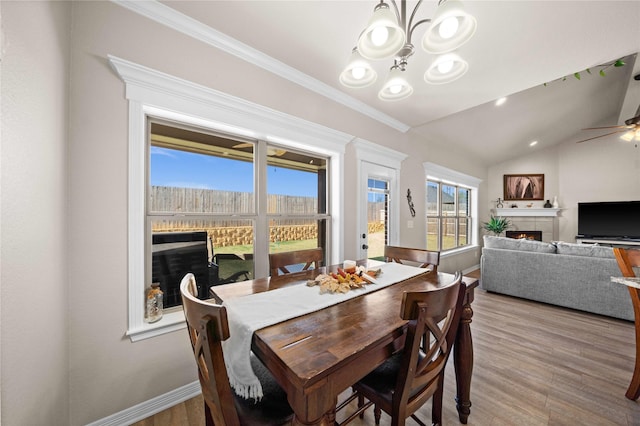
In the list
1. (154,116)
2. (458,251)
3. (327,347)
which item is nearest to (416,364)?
(327,347)

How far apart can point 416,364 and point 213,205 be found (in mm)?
1752

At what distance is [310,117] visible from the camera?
7.85 ft

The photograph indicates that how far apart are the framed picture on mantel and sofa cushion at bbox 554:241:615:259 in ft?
12.3

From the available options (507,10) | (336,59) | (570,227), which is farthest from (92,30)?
(570,227)

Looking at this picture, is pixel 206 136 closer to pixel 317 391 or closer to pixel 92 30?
pixel 92 30

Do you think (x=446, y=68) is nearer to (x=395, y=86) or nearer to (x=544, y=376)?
(x=395, y=86)

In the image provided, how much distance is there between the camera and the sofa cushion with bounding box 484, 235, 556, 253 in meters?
3.35

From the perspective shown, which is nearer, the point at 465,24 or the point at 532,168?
the point at 465,24

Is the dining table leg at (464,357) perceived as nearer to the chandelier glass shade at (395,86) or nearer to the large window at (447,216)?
the chandelier glass shade at (395,86)

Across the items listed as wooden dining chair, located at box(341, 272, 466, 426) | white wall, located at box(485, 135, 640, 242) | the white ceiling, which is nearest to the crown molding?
the white ceiling

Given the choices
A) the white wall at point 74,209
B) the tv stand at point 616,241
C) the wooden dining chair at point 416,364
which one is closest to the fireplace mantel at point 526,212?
the tv stand at point 616,241

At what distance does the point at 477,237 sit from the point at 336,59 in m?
6.03

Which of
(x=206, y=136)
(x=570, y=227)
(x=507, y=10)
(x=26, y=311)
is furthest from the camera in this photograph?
(x=570, y=227)

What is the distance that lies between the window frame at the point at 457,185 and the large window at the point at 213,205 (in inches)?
110
